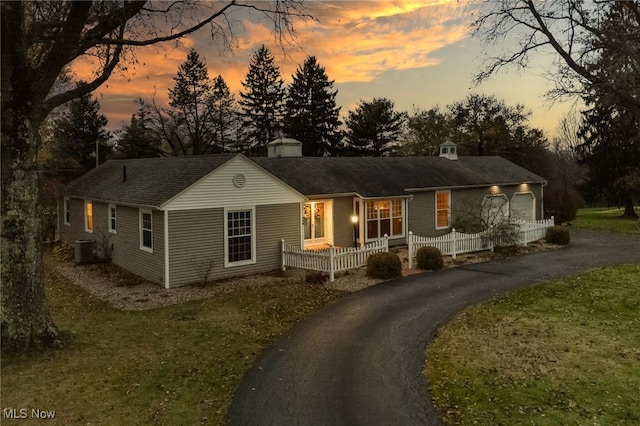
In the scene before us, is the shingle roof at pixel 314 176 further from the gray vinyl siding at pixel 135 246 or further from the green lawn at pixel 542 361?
the green lawn at pixel 542 361

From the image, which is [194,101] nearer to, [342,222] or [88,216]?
[88,216]

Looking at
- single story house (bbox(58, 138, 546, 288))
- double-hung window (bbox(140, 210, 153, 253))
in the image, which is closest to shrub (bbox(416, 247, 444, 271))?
single story house (bbox(58, 138, 546, 288))

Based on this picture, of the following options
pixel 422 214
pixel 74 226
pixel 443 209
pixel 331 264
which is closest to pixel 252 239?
pixel 331 264

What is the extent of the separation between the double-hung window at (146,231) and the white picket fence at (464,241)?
1000 centimetres

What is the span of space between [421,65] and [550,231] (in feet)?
36.7

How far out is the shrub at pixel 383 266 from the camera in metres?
15.4

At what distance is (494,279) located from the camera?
1523 cm

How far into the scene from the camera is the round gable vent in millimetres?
15719

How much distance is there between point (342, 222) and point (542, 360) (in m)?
13.0

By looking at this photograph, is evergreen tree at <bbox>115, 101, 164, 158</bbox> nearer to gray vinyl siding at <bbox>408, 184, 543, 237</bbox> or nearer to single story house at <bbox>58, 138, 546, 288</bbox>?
single story house at <bbox>58, 138, 546, 288</bbox>

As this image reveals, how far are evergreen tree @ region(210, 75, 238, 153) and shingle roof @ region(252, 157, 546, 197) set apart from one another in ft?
94.1

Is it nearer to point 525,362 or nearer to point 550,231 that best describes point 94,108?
point 550,231

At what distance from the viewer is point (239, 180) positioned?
15.8 metres

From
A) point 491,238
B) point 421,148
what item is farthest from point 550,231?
point 421,148
